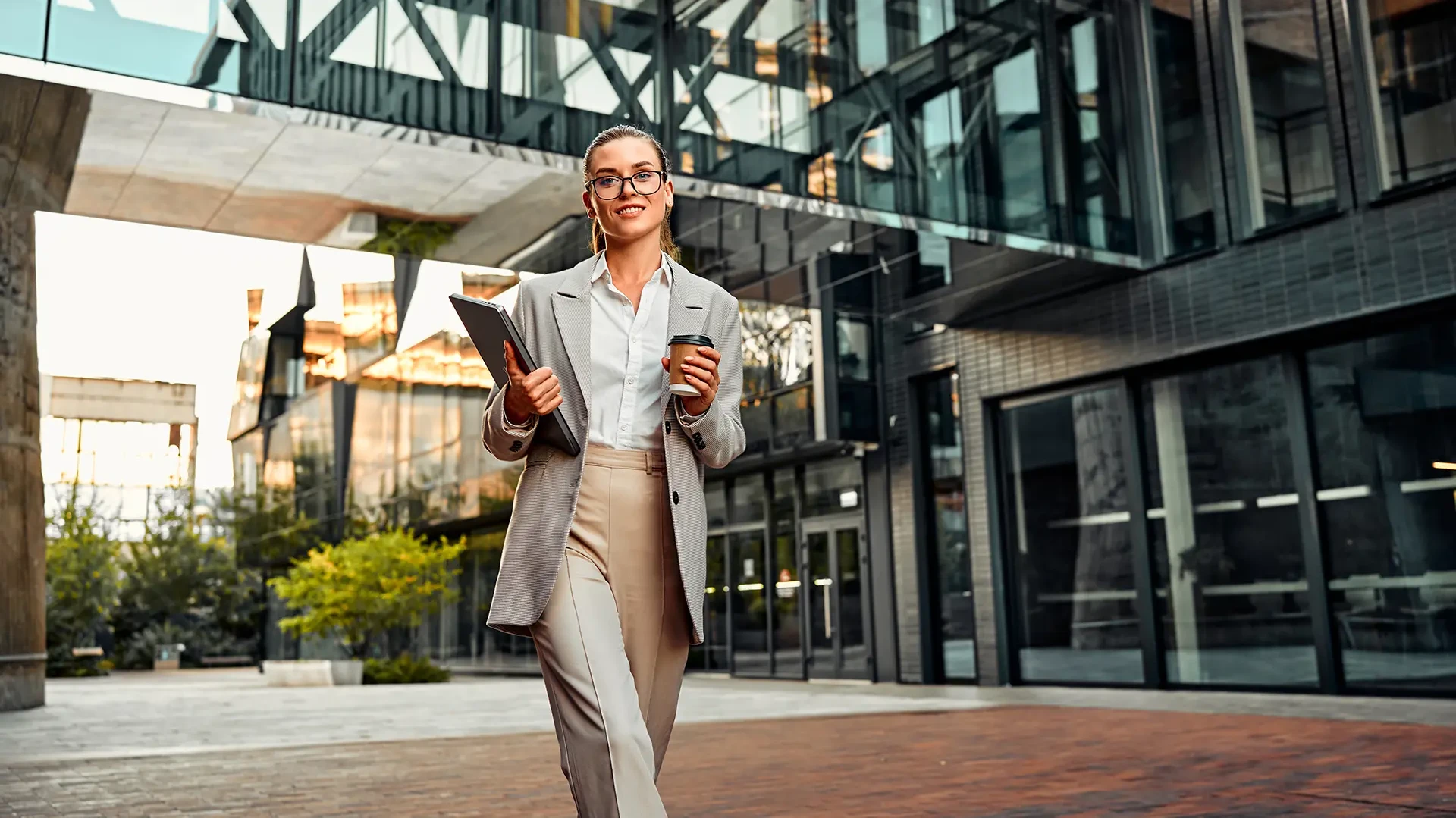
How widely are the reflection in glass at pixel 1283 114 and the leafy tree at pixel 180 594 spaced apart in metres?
29.1

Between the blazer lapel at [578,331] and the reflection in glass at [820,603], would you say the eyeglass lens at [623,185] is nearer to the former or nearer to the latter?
the blazer lapel at [578,331]

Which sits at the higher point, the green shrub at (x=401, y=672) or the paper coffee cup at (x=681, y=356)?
the paper coffee cup at (x=681, y=356)

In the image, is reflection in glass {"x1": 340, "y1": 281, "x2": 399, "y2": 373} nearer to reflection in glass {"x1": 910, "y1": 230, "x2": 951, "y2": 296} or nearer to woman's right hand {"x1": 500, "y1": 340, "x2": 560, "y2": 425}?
reflection in glass {"x1": 910, "y1": 230, "x2": 951, "y2": 296}

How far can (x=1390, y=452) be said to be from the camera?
390 inches

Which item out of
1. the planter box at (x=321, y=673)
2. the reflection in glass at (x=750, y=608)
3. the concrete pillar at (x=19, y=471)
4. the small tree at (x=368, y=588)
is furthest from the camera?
the small tree at (x=368, y=588)

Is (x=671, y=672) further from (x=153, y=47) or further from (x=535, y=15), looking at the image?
(x=535, y=15)

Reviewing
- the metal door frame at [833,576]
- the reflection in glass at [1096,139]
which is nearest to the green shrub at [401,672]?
the metal door frame at [833,576]

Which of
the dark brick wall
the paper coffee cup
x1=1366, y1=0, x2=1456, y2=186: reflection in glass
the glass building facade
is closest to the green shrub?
the glass building facade

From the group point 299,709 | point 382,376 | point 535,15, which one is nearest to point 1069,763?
point 535,15

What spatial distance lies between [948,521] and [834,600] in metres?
2.37

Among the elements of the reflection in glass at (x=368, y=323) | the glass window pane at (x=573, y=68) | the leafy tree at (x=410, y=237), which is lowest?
the leafy tree at (x=410, y=237)

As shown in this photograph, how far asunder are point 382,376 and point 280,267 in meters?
7.86

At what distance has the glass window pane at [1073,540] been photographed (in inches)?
473

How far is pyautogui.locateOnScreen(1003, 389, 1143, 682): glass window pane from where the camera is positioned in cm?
1201
